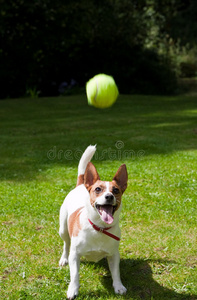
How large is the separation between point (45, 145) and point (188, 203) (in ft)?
14.1

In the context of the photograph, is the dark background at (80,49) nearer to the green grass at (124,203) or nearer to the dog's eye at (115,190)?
the green grass at (124,203)

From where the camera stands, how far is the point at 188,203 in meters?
5.16

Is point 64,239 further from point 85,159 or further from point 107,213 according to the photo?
point 107,213

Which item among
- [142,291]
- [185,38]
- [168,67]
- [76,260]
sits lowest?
[142,291]

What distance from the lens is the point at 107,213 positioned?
3061 mm

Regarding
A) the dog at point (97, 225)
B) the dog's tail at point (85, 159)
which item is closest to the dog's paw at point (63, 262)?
the dog at point (97, 225)

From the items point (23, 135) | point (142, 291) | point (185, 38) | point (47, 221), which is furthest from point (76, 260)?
point (185, 38)

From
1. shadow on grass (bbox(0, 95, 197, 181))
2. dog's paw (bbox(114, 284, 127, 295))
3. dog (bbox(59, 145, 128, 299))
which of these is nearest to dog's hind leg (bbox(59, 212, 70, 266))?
dog (bbox(59, 145, 128, 299))

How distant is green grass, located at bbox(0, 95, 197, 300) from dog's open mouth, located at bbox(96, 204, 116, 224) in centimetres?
65

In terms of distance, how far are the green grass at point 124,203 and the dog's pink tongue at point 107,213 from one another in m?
0.65

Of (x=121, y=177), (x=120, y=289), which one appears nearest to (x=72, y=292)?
(x=120, y=289)

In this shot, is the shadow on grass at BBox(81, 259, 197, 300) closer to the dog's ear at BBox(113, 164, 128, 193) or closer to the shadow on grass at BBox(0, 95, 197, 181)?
the dog's ear at BBox(113, 164, 128, 193)

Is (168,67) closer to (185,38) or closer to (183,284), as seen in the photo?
(185,38)

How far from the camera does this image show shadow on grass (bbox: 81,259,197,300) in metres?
3.22
